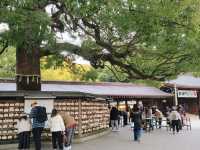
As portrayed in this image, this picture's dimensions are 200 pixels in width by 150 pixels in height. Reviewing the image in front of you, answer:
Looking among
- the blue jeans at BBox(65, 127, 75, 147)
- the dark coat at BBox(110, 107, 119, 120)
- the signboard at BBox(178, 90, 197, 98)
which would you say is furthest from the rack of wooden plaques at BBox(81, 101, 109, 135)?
the signboard at BBox(178, 90, 197, 98)

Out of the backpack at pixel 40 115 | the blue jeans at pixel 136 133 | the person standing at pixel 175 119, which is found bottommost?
the blue jeans at pixel 136 133

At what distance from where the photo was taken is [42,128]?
18828 mm

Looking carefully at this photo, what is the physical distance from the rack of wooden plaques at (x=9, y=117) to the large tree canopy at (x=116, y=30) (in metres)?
2.58

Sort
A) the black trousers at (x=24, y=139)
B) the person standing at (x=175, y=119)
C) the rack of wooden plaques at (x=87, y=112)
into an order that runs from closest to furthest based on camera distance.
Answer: the black trousers at (x=24, y=139)
the rack of wooden plaques at (x=87, y=112)
the person standing at (x=175, y=119)

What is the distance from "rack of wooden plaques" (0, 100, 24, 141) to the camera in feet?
65.3

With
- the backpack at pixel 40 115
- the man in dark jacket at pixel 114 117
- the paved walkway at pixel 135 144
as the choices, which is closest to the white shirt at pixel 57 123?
the backpack at pixel 40 115

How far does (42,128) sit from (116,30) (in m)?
6.27

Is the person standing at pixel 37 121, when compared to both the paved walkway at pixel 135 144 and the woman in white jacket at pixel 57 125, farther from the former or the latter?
the paved walkway at pixel 135 144

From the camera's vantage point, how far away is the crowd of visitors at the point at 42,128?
18391 millimetres

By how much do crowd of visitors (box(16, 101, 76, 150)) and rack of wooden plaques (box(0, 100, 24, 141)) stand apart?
37.0 inches

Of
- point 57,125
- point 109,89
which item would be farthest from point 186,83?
point 57,125

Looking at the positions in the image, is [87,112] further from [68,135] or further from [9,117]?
[68,135]

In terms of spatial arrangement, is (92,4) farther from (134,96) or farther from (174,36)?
(134,96)

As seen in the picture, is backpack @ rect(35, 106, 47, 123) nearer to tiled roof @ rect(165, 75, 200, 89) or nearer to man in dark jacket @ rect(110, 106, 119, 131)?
man in dark jacket @ rect(110, 106, 119, 131)
